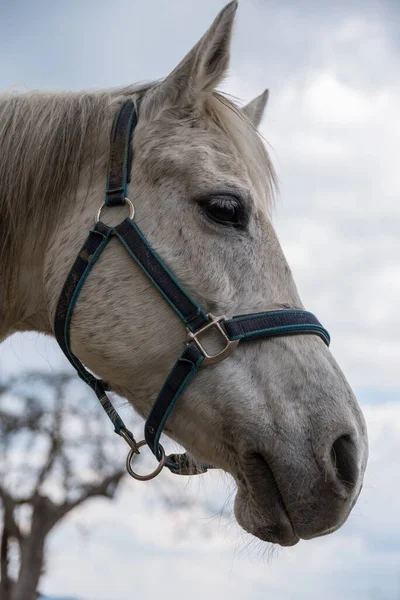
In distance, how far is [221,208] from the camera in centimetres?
306

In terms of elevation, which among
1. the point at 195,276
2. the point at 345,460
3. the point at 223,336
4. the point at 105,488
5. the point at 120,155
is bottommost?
the point at 105,488

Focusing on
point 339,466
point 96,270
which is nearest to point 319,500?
point 339,466

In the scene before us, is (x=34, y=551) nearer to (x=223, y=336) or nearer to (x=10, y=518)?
(x=10, y=518)

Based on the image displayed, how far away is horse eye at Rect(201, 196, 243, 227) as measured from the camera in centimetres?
306

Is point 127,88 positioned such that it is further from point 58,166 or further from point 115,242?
point 115,242

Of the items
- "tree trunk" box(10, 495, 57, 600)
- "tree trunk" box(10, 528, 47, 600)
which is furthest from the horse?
"tree trunk" box(10, 528, 47, 600)

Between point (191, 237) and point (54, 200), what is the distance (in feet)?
2.43

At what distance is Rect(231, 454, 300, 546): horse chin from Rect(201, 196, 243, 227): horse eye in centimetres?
101

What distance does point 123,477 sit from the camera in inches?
639

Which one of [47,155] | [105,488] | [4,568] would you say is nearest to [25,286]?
[47,155]

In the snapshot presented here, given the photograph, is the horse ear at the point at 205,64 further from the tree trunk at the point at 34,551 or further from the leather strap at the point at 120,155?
the tree trunk at the point at 34,551

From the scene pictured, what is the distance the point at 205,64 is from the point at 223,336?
4.29 ft

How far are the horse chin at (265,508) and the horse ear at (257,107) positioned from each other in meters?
2.22

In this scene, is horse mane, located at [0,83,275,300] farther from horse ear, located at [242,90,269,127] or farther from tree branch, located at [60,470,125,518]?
tree branch, located at [60,470,125,518]
